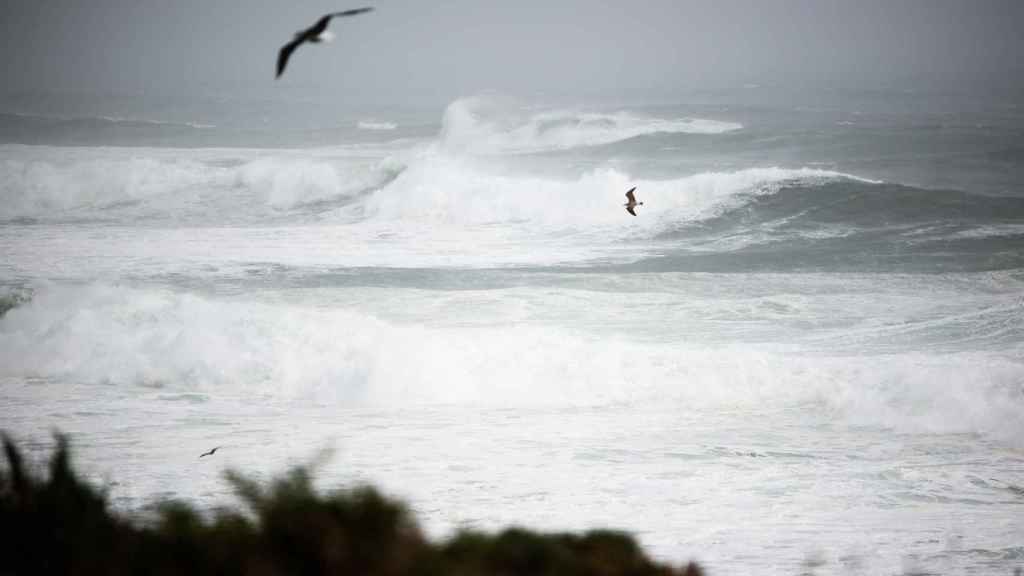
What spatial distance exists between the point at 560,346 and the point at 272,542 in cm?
1250

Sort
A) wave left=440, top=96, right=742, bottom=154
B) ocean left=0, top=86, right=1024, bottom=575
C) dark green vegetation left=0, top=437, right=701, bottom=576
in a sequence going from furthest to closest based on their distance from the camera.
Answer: wave left=440, top=96, right=742, bottom=154 → ocean left=0, top=86, right=1024, bottom=575 → dark green vegetation left=0, top=437, right=701, bottom=576

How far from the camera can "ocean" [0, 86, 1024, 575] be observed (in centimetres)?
978

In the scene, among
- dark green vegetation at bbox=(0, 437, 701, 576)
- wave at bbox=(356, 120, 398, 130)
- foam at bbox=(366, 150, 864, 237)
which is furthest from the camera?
wave at bbox=(356, 120, 398, 130)

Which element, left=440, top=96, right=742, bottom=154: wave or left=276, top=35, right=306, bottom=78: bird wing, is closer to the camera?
left=276, top=35, right=306, bottom=78: bird wing

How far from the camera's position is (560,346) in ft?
50.4

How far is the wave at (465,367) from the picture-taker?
12953 millimetres

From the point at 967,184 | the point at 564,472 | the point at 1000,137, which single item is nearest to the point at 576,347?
the point at 564,472

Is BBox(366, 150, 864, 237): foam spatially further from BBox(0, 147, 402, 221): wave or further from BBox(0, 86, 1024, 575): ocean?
BBox(0, 147, 402, 221): wave

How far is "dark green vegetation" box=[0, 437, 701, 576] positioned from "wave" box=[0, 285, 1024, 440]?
33.1 feet

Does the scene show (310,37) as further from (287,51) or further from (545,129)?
(545,129)

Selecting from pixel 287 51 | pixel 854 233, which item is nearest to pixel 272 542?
pixel 287 51

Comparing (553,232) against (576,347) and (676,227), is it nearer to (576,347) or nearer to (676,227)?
(676,227)

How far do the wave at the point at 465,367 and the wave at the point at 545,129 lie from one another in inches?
1201

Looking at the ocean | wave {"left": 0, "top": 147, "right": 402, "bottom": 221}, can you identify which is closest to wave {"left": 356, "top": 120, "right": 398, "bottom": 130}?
wave {"left": 0, "top": 147, "right": 402, "bottom": 221}
